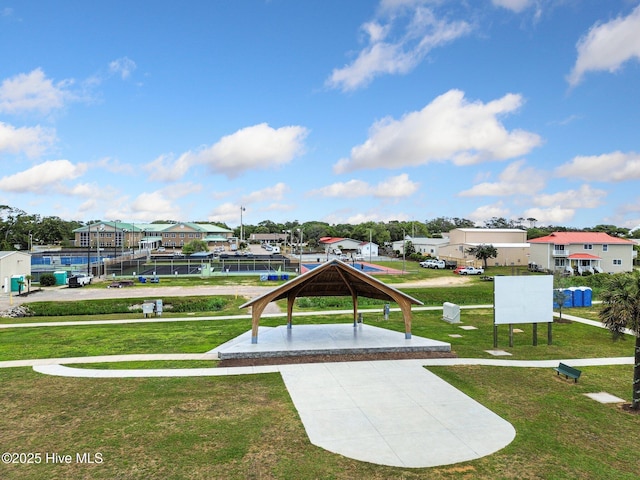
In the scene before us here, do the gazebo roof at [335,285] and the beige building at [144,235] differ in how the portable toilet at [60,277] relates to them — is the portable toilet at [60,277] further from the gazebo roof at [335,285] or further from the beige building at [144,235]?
the beige building at [144,235]

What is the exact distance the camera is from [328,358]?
1842cm

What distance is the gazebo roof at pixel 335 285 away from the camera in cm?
1956

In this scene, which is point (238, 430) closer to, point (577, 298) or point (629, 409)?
point (629, 409)

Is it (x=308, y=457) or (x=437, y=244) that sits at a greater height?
(x=437, y=244)

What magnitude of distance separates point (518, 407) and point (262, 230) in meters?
163

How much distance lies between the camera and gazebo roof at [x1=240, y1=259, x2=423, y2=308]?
19.6 meters

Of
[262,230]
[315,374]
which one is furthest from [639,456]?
[262,230]

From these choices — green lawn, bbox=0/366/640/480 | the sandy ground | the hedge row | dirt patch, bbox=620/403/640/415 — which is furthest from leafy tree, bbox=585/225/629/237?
dirt patch, bbox=620/403/640/415

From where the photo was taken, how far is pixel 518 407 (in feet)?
43.9

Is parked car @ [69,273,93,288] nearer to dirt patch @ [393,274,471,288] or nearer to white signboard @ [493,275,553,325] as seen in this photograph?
dirt patch @ [393,274,471,288]

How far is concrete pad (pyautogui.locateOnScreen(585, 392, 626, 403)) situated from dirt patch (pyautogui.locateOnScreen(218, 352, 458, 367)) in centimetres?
582

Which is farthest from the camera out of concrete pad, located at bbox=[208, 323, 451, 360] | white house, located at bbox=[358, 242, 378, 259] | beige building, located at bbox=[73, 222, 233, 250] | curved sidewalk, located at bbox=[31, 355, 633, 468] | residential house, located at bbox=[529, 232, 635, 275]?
beige building, located at bbox=[73, 222, 233, 250]

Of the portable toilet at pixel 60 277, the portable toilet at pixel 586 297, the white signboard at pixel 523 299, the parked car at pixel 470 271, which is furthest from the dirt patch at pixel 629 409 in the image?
the portable toilet at pixel 60 277

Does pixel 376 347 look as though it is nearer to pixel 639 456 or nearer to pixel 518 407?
pixel 518 407
